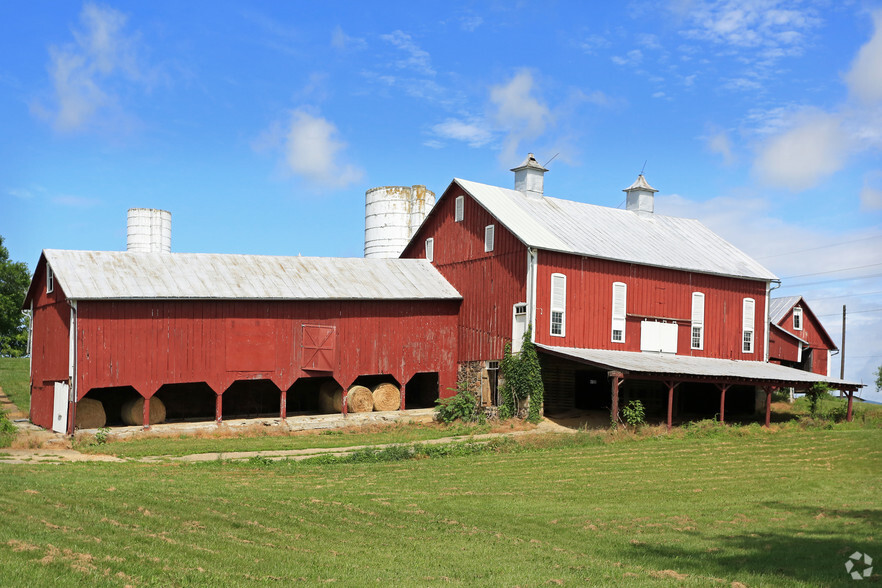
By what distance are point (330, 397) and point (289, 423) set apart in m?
2.84

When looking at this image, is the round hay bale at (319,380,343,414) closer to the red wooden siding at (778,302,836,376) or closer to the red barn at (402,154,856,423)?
the red barn at (402,154,856,423)

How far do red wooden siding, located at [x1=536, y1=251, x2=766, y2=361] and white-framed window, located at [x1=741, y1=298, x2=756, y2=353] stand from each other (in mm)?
242

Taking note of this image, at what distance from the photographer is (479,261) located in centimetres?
3797

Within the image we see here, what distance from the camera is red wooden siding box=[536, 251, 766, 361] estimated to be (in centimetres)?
3581

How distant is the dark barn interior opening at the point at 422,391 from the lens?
40.3 m

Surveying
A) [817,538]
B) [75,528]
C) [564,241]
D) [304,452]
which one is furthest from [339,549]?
[564,241]

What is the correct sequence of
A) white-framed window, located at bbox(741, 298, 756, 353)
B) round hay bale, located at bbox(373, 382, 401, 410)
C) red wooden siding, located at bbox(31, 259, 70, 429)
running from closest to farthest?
red wooden siding, located at bbox(31, 259, 70, 429) < round hay bale, located at bbox(373, 382, 401, 410) < white-framed window, located at bbox(741, 298, 756, 353)

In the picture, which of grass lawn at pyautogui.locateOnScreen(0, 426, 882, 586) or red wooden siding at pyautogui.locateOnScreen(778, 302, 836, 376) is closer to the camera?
grass lawn at pyautogui.locateOnScreen(0, 426, 882, 586)

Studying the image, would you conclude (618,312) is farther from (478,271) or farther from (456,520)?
(456,520)

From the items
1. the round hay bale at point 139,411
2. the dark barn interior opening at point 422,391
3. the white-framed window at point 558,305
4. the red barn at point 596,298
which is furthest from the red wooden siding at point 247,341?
the white-framed window at point 558,305

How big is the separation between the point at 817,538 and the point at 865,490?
7.05m

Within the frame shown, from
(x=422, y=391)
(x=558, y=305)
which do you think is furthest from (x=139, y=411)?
(x=558, y=305)

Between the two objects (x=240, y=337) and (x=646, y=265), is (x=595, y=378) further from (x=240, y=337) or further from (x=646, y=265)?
(x=240, y=337)

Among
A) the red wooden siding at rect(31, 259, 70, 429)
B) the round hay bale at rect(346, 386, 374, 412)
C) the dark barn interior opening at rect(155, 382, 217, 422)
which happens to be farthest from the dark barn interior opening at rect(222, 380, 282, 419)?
the red wooden siding at rect(31, 259, 70, 429)
